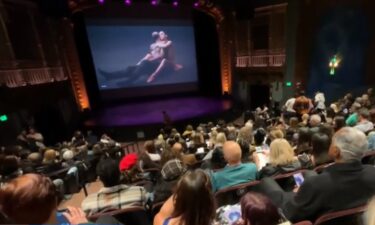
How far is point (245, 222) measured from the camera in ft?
4.76

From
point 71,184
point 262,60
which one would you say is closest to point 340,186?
point 71,184

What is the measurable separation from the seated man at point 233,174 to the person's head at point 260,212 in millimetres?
1110

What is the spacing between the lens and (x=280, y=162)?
106 inches

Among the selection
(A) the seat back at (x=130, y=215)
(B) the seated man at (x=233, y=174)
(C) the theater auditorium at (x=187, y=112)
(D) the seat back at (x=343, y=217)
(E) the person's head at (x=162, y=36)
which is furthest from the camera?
(E) the person's head at (x=162, y=36)

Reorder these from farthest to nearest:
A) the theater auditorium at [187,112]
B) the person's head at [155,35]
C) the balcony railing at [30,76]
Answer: the person's head at [155,35] → the balcony railing at [30,76] → the theater auditorium at [187,112]

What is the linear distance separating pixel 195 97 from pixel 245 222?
13.2 meters

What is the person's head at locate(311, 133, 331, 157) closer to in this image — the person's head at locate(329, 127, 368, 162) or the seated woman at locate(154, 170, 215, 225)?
the person's head at locate(329, 127, 368, 162)

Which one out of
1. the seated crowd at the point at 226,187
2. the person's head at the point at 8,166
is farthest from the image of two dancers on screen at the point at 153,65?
the person's head at the point at 8,166

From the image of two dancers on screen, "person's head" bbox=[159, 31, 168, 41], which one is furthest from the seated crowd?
"person's head" bbox=[159, 31, 168, 41]

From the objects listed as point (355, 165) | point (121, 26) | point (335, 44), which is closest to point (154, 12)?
point (121, 26)

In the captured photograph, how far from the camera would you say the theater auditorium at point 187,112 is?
5.97ft

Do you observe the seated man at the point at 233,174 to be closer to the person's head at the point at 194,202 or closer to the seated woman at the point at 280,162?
the seated woman at the point at 280,162

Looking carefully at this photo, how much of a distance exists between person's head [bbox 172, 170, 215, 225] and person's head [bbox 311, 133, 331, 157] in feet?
5.37

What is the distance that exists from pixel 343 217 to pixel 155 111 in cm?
998
